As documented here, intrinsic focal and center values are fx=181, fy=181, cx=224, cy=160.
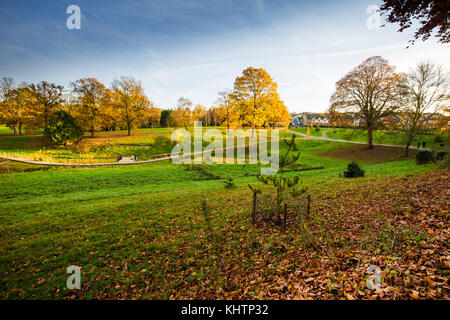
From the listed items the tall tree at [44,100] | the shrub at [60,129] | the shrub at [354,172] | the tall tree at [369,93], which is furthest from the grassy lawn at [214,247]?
the tall tree at [44,100]

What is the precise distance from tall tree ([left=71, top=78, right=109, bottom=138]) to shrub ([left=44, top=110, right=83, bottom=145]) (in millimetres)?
1593

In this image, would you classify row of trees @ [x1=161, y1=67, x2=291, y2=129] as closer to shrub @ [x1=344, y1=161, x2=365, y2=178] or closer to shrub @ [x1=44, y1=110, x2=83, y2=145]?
shrub @ [x1=344, y1=161, x2=365, y2=178]

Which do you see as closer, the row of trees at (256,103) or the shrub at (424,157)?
the shrub at (424,157)

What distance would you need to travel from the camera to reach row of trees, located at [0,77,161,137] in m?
32.1

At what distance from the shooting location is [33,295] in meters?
4.33

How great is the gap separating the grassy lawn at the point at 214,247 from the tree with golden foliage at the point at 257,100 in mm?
17204

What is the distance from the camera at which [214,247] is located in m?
5.72

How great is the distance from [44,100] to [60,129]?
492 inches

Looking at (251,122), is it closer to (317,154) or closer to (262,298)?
(317,154)

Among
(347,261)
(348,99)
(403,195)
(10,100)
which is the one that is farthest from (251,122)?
(10,100)

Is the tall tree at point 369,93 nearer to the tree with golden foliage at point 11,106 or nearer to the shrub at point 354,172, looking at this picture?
the shrub at point 354,172

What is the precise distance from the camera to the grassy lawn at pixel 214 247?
3.93 m

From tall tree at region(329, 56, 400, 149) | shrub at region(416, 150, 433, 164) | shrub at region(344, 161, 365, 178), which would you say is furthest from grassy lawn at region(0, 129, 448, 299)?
tall tree at region(329, 56, 400, 149)

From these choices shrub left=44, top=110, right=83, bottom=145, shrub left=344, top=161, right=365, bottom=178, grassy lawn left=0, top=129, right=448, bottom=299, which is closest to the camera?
grassy lawn left=0, top=129, right=448, bottom=299
